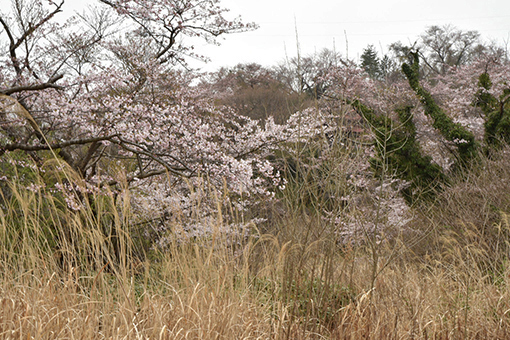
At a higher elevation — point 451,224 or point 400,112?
point 400,112

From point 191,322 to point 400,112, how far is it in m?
7.61

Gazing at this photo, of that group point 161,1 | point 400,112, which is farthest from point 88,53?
point 400,112

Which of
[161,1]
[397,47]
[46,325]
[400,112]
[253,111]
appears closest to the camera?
[46,325]

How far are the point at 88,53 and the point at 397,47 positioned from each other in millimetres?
20386

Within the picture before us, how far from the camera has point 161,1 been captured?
840 centimetres

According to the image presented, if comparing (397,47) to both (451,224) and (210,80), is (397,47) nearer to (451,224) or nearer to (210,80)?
(210,80)

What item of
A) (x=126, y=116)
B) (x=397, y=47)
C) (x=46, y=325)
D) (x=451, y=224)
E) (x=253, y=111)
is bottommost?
(x=451, y=224)

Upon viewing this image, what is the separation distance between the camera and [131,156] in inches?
233

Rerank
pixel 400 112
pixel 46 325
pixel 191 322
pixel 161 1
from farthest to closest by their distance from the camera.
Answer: pixel 400 112, pixel 161 1, pixel 191 322, pixel 46 325

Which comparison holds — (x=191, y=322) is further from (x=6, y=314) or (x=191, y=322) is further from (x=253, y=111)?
(x=253, y=111)

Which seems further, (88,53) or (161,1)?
(88,53)

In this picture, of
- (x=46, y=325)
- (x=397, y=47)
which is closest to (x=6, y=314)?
(x=46, y=325)

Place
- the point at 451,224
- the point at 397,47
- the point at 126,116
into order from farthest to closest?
1. the point at 397,47
2. the point at 451,224
3. the point at 126,116

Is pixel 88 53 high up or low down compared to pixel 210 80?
down
